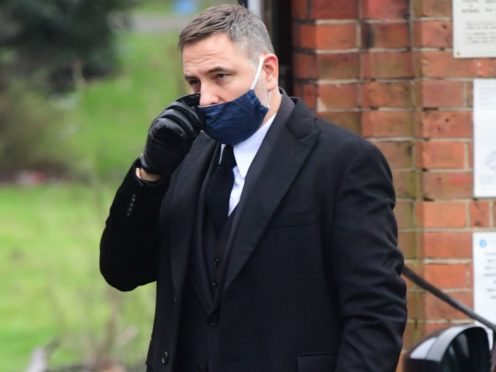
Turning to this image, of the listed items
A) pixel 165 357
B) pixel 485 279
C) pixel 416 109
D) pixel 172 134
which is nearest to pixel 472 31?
pixel 416 109

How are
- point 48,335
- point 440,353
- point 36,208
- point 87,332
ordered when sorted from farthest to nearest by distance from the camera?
point 36,208
point 48,335
point 87,332
point 440,353

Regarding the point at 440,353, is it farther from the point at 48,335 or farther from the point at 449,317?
the point at 48,335

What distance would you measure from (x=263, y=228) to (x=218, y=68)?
40 cm

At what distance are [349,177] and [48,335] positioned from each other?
22.5 ft

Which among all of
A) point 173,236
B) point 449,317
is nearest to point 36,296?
point 449,317

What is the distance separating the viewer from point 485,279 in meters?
4.40

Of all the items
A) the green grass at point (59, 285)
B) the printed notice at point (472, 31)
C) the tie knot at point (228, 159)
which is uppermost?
the printed notice at point (472, 31)

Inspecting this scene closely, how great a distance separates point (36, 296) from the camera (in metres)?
10.9

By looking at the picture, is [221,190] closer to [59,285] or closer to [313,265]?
[313,265]

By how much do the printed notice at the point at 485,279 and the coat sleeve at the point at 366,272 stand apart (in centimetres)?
140

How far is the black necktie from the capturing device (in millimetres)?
3156

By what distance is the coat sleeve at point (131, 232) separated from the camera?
3.23m

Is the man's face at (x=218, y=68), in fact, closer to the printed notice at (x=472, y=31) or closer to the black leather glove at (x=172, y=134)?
the black leather glove at (x=172, y=134)

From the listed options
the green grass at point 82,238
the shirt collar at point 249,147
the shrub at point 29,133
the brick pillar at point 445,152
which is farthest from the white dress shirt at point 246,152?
the shrub at point 29,133
